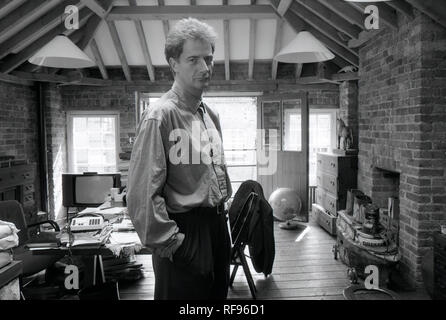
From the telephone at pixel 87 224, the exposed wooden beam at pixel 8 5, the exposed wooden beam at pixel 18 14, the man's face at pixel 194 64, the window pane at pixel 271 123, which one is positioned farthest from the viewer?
the window pane at pixel 271 123

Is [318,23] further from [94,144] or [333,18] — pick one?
[94,144]

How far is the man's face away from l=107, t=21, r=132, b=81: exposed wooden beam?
4982 millimetres

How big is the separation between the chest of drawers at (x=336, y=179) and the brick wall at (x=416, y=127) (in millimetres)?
970

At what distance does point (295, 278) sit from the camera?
4.12 metres

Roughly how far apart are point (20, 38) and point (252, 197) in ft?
12.6

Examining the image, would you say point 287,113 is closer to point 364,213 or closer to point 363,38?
point 363,38

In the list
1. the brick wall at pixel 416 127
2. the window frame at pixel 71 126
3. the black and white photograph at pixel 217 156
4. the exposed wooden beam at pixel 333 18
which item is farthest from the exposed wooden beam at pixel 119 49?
the brick wall at pixel 416 127

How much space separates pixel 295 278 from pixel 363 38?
9.70 ft

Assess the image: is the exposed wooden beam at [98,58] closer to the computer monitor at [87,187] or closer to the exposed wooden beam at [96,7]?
the exposed wooden beam at [96,7]

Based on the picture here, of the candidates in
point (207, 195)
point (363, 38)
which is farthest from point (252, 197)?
point (363, 38)

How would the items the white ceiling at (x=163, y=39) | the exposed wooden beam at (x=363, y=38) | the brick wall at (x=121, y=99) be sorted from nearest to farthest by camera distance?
1. the exposed wooden beam at (x=363, y=38)
2. the white ceiling at (x=163, y=39)
3. the brick wall at (x=121, y=99)

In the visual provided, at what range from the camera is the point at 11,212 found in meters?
3.65

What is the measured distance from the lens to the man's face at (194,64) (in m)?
1.57

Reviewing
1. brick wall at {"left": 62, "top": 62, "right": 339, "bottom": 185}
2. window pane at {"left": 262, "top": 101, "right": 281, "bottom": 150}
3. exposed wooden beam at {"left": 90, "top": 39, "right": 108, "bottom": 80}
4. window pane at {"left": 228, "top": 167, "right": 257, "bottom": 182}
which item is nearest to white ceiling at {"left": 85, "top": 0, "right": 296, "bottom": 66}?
exposed wooden beam at {"left": 90, "top": 39, "right": 108, "bottom": 80}
